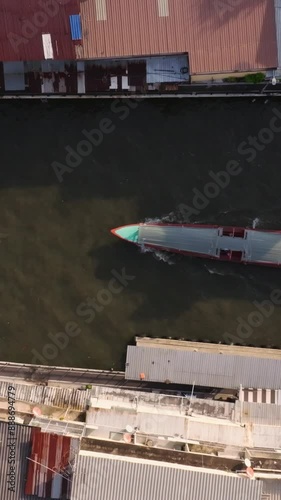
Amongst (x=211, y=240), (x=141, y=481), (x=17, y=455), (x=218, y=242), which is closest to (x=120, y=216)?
(x=211, y=240)

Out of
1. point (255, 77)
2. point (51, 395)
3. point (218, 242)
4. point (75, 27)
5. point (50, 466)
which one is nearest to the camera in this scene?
point (50, 466)

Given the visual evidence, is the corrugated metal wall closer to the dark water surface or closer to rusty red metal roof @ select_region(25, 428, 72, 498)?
the dark water surface

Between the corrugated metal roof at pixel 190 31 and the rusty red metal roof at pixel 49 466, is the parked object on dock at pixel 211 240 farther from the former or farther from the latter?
the rusty red metal roof at pixel 49 466

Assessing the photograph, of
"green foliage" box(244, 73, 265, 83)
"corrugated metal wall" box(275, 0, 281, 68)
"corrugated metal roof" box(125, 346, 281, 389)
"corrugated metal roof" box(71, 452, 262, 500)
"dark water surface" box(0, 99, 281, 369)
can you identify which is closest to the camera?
"corrugated metal roof" box(71, 452, 262, 500)

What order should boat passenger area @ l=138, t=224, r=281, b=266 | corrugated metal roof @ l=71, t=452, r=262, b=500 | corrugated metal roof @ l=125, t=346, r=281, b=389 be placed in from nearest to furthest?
corrugated metal roof @ l=71, t=452, r=262, b=500, corrugated metal roof @ l=125, t=346, r=281, b=389, boat passenger area @ l=138, t=224, r=281, b=266

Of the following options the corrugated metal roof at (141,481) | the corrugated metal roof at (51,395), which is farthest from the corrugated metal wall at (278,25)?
the corrugated metal roof at (51,395)

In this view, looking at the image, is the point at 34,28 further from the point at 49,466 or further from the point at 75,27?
Result: the point at 49,466

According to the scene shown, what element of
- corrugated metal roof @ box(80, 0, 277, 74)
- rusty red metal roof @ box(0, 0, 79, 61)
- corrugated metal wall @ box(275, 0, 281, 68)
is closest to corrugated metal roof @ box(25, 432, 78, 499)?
rusty red metal roof @ box(0, 0, 79, 61)

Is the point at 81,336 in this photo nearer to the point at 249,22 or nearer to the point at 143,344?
the point at 143,344
